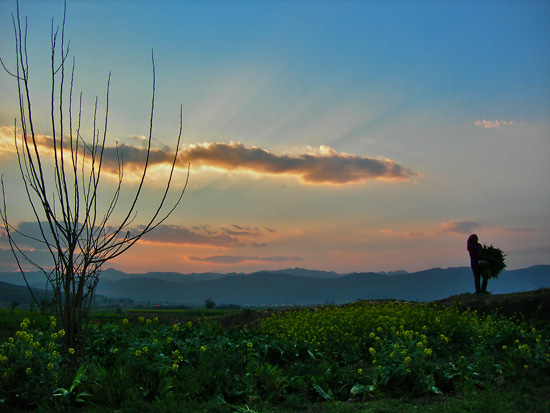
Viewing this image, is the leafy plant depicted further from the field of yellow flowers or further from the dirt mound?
the dirt mound

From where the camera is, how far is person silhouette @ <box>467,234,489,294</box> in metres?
16.3

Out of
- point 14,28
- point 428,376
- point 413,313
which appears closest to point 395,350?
point 428,376

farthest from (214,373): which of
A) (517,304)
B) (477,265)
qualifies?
(477,265)

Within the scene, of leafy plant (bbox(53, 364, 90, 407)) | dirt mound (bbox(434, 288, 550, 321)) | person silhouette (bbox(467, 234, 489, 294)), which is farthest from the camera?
person silhouette (bbox(467, 234, 489, 294))

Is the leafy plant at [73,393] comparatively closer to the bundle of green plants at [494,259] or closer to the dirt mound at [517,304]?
the dirt mound at [517,304]

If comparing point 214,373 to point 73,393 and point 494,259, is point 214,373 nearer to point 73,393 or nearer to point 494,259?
point 73,393

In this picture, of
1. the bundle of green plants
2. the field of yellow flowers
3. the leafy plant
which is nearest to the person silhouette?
the bundle of green plants

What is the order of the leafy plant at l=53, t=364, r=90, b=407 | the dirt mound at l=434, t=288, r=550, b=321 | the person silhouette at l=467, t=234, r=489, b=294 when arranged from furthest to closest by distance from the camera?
the person silhouette at l=467, t=234, r=489, b=294 < the dirt mound at l=434, t=288, r=550, b=321 < the leafy plant at l=53, t=364, r=90, b=407

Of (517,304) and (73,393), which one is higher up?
(517,304)

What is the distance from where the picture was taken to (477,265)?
1636cm

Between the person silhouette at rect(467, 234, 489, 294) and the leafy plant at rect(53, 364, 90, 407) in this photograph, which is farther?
the person silhouette at rect(467, 234, 489, 294)

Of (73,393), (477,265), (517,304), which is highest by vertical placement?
(477,265)

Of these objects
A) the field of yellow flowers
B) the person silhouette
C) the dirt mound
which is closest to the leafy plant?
the field of yellow flowers

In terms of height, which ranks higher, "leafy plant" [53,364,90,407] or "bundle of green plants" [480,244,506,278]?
"bundle of green plants" [480,244,506,278]
